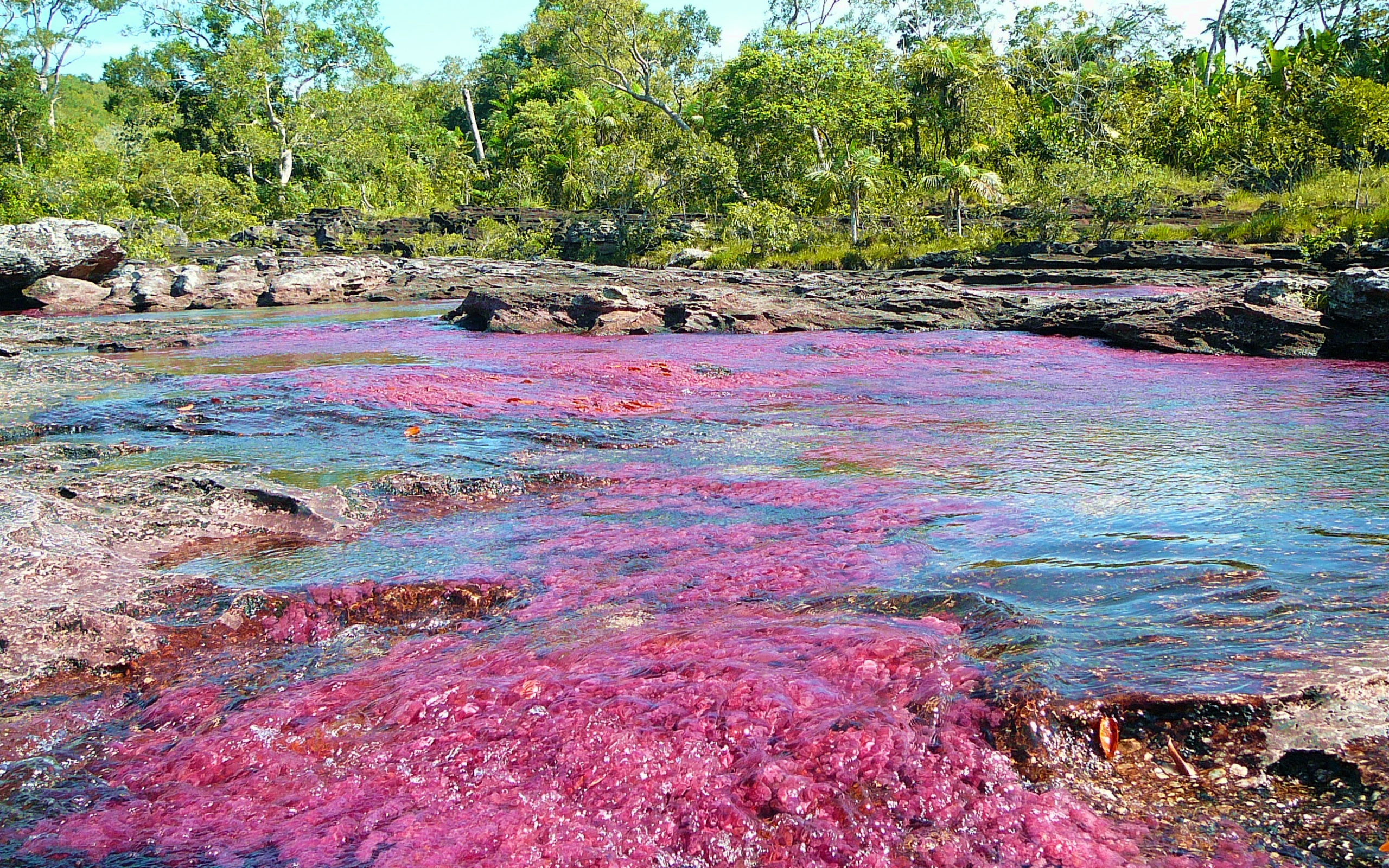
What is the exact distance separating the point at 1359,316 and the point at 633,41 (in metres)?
37.8

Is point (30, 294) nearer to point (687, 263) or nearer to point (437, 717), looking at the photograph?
point (687, 263)

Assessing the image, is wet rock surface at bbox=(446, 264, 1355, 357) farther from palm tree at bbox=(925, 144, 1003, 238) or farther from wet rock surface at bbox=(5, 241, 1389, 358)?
palm tree at bbox=(925, 144, 1003, 238)

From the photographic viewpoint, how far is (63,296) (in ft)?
74.0

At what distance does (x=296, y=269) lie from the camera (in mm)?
27766

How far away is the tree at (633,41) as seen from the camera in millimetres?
41500

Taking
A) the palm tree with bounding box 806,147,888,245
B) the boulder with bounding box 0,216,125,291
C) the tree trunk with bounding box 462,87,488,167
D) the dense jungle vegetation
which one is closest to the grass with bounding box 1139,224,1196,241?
the dense jungle vegetation

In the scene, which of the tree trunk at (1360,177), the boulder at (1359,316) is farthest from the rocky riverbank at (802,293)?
the tree trunk at (1360,177)

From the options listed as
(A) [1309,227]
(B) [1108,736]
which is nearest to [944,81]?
(A) [1309,227]

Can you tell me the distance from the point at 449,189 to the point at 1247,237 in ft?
125

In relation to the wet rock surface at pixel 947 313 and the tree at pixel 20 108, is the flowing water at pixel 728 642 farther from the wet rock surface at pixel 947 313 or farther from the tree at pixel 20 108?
the tree at pixel 20 108

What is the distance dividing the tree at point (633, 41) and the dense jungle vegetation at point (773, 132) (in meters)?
0.14

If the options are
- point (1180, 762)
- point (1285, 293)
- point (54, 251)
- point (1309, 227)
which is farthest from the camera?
point (1309, 227)

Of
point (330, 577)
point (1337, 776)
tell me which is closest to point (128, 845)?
point (330, 577)

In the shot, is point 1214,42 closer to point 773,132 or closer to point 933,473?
point 773,132
